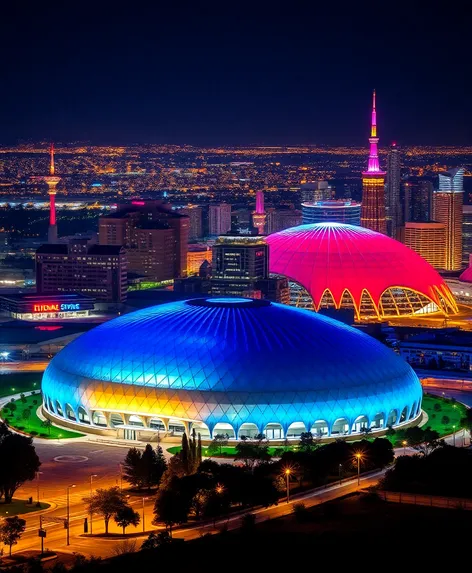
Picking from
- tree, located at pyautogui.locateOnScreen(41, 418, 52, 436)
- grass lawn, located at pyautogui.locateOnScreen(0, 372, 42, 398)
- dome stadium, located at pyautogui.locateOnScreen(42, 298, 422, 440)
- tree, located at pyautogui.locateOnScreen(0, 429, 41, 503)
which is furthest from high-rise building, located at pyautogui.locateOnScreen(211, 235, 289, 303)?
tree, located at pyautogui.locateOnScreen(0, 429, 41, 503)

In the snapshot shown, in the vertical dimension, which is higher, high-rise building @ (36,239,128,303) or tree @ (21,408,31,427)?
high-rise building @ (36,239,128,303)

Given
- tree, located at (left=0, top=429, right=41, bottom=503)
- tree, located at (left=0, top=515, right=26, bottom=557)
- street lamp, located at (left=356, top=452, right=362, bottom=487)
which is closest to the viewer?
tree, located at (left=0, top=515, right=26, bottom=557)

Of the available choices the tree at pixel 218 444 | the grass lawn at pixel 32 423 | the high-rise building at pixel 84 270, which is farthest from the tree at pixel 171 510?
the high-rise building at pixel 84 270

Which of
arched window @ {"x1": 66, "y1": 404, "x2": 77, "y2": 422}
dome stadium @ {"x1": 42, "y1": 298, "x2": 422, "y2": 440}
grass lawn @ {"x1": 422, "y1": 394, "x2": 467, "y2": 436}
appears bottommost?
grass lawn @ {"x1": 422, "y1": 394, "x2": 467, "y2": 436}

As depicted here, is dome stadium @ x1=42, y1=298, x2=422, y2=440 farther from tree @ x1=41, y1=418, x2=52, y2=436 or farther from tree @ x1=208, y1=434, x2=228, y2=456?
tree @ x1=208, y1=434, x2=228, y2=456

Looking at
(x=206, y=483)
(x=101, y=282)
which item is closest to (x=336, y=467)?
(x=206, y=483)

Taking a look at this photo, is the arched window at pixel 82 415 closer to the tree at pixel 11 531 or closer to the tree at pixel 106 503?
the tree at pixel 106 503

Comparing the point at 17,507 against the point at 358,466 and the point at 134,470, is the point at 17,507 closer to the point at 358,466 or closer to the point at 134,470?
the point at 134,470
